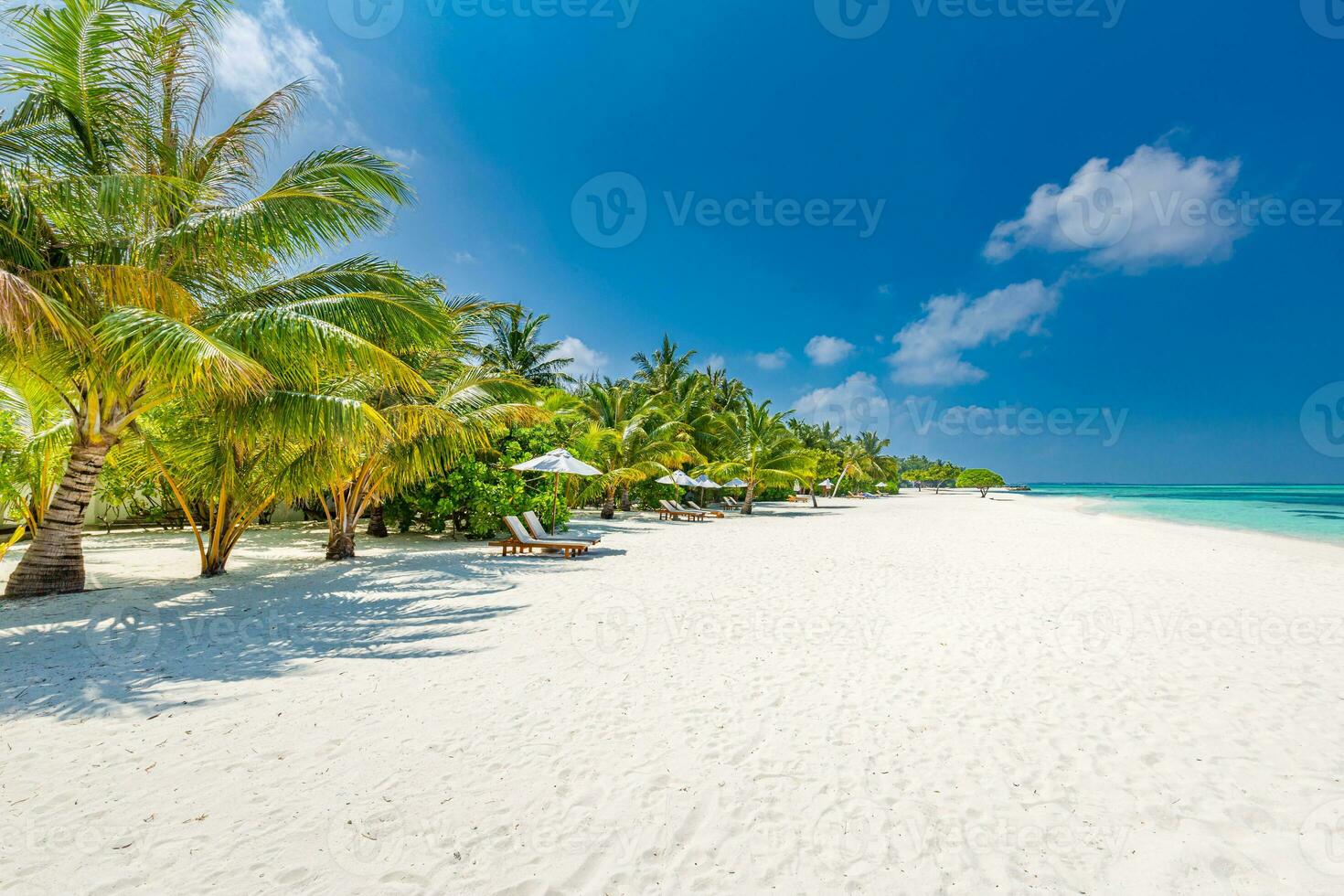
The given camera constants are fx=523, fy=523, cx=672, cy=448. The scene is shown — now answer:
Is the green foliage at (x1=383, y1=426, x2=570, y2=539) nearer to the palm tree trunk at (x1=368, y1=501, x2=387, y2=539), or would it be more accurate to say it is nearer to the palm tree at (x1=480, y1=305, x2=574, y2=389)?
the palm tree trunk at (x1=368, y1=501, x2=387, y2=539)

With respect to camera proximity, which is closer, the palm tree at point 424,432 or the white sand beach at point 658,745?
the white sand beach at point 658,745

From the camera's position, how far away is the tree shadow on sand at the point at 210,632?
3955mm

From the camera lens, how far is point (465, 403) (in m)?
10.7

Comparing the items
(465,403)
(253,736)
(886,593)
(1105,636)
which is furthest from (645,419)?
(253,736)

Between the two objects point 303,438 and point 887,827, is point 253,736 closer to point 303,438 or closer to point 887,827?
point 887,827

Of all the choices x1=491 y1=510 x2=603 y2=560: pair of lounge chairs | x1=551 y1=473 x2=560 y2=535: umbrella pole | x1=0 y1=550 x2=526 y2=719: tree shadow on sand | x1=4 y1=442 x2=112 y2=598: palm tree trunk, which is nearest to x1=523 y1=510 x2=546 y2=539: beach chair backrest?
x1=491 y1=510 x2=603 y2=560: pair of lounge chairs

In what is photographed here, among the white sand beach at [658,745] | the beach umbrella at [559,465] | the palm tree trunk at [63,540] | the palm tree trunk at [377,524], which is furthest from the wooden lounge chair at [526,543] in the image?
the palm tree trunk at [63,540]

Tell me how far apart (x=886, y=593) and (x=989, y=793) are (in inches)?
204

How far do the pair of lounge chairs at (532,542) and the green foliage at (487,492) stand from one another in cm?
125

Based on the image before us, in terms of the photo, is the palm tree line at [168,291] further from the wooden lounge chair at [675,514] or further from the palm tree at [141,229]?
the wooden lounge chair at [675,514]

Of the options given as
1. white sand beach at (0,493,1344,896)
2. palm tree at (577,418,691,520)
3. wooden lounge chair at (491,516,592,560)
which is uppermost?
palm tree at (577,418,691,520)

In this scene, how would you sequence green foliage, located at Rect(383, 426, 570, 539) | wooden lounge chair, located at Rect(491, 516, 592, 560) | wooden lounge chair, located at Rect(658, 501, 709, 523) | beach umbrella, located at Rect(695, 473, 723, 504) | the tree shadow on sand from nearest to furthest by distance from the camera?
the tree shadow on sand
wooden lounge chair, located at Rect(491, 516, 592, 560)
green foliage, located at Rect(383, 426, 570, 539)
wooden lounge chair, located at Rect(658, 501, 709, 523)
beach umbrella, located at Rect(695, 473, 723, 504)

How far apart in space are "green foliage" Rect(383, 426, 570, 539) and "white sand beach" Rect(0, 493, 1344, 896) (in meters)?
5.23

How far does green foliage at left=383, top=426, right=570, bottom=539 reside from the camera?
486 inches
